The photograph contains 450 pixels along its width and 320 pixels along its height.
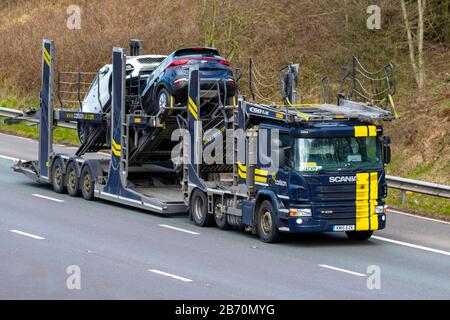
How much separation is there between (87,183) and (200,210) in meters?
4.19

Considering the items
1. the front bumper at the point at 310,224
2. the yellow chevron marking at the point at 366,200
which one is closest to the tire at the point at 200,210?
the front bumper at the point at 310,224

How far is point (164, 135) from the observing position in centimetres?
2434

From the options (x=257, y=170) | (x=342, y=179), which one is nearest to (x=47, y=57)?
(x=257, y=170)

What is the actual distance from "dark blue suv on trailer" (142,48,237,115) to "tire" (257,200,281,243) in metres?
3.02

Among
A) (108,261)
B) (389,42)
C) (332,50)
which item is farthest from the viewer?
(332,50)

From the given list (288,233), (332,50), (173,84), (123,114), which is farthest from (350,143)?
(332,50)

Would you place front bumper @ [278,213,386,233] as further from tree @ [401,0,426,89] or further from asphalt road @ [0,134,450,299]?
tree @ [401,0,426,89]

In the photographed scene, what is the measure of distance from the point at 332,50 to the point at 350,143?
54.1 ft

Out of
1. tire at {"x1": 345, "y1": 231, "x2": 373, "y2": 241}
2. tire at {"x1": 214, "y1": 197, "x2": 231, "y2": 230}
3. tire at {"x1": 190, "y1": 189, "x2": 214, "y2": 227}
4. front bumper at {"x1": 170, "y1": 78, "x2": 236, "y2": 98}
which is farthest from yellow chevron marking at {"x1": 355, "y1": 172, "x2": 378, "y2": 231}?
front bumper at {"x1": 170, "y1": 78, "x2": 236, "y2": 98}

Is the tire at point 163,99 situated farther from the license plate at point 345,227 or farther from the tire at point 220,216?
the license plate at point 345,227

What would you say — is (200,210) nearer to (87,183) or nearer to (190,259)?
(190,259)

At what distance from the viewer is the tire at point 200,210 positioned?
2233cm
